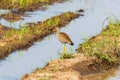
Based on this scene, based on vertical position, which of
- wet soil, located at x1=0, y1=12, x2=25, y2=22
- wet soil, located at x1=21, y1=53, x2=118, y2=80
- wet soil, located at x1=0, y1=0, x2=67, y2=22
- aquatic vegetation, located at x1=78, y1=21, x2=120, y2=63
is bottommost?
wet soil, located at x1=21, y1=53, x2=118, y2=80

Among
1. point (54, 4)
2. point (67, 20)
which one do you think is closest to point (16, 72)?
point (67, 20)

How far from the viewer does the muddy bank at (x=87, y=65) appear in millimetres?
7855

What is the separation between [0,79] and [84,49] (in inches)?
91.3

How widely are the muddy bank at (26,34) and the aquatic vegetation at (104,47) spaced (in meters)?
1.26

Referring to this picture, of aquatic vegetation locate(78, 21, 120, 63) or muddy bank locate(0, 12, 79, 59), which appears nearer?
aquatic vegetation locate(78, 21, 120, 63)

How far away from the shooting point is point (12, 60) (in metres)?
9.05

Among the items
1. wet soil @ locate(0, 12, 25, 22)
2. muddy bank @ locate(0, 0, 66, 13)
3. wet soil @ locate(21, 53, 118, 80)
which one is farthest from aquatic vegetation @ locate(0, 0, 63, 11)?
wet soil @ locate(21, 53, 118, 80)

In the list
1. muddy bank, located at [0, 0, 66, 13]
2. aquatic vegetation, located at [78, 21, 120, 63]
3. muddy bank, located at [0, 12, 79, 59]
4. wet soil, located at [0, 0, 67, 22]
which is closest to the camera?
aquatic vegetation, located at [78, 21, 120, 63]

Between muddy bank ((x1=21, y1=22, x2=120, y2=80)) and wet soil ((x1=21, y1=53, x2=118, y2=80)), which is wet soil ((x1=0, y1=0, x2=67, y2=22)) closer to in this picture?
muddy bank ((x1=21, y1=22, x2=120, y2=80))

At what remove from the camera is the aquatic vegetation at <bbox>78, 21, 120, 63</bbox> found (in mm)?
8930

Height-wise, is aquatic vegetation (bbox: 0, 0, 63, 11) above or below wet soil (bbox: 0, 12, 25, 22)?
above

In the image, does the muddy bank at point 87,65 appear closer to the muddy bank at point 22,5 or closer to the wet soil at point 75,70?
the wet soil at point 75,70

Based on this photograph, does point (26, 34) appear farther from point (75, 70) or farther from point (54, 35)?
point (75, 70)

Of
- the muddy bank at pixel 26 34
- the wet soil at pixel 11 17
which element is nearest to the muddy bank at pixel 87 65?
the muddy bank at pixel 26 34
